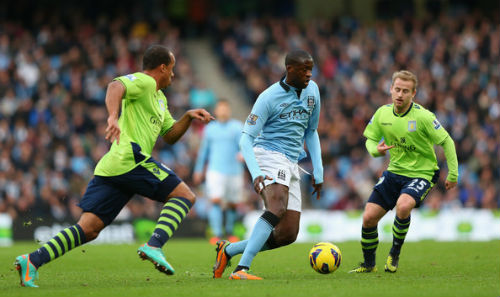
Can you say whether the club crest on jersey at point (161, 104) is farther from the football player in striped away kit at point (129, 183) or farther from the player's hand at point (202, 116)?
the player's hand at point (202, 116)

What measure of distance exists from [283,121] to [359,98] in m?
17.4

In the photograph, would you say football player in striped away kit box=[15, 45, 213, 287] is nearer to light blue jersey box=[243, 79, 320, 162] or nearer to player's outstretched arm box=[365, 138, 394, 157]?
light blue jersey box=[243, 79, 320, 162]

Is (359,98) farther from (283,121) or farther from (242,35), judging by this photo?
(283,121)

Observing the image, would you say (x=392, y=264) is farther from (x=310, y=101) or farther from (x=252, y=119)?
(x=252, y=119)

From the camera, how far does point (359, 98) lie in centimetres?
2556

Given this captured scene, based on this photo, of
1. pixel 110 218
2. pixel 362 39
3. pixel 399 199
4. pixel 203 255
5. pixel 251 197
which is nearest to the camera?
pixel 110 218

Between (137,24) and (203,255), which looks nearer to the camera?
(203,255)

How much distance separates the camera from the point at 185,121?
8312 mm

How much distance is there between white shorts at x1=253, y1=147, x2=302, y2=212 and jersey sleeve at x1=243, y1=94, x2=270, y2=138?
315mm

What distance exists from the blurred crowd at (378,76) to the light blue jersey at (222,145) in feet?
24.1

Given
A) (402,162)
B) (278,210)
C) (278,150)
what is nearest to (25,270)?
(278,210)

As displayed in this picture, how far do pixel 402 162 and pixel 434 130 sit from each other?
54cm

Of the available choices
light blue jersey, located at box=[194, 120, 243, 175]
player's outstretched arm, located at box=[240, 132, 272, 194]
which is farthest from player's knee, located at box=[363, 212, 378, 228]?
light blue jersey, located at box=[194, 120, 243, 175]

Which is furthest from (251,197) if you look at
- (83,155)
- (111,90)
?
(111,90)
